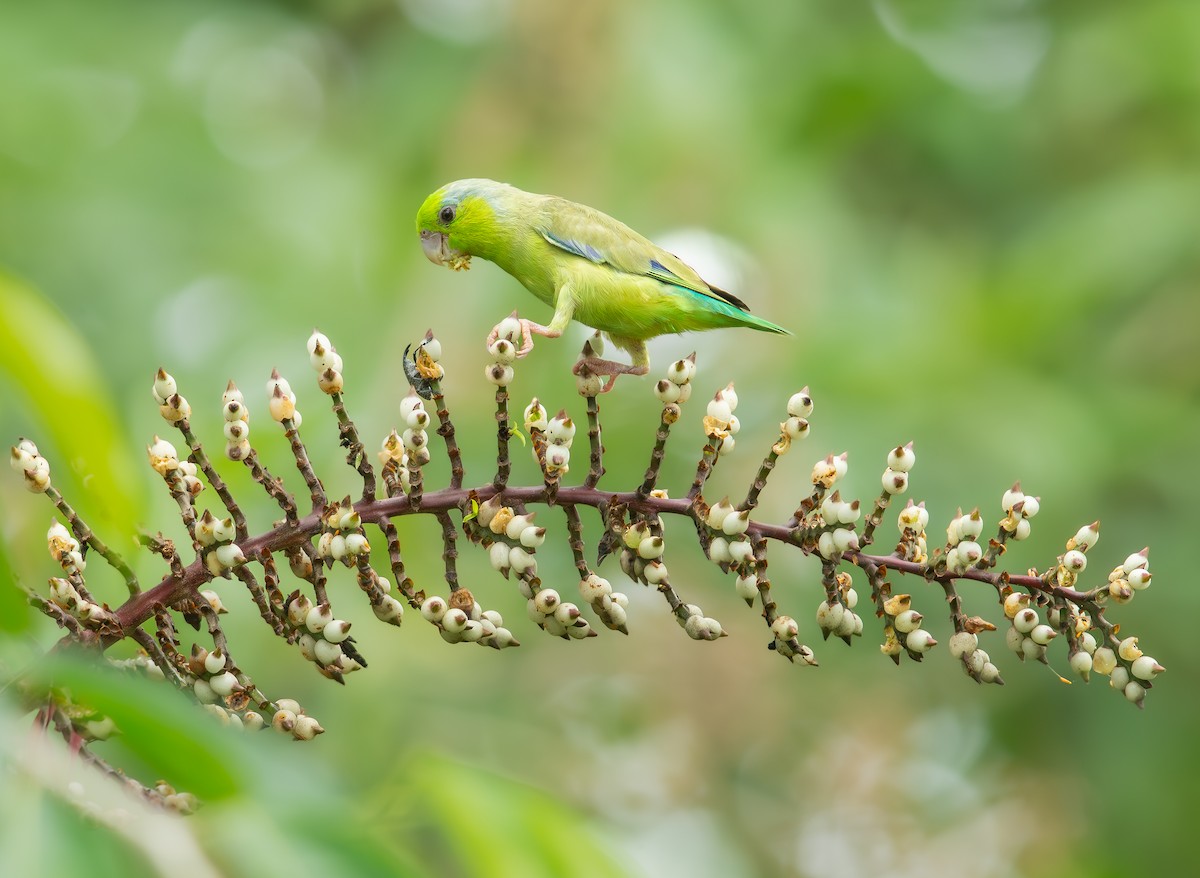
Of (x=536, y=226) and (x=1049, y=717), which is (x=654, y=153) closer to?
(x=1049, y=717)

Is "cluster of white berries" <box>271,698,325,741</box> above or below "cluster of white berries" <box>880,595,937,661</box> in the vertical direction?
below

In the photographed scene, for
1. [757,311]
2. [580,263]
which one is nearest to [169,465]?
[580,263]

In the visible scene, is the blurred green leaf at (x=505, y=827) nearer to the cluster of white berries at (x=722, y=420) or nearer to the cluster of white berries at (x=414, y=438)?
the cluster of white berries at (x=414, y=438)

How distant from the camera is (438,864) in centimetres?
823

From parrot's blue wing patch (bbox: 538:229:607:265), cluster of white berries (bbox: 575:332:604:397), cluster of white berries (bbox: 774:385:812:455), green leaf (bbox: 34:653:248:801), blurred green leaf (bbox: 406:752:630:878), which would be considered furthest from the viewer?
parrot's blue wing patch (bbox: 538:229:607:265)

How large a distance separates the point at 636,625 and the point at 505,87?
12.4 feet

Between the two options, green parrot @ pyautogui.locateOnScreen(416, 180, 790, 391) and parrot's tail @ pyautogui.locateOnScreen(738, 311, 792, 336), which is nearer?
parrot's tail @ pyautogui.locateOnScreen(738, 311, 792, 336)

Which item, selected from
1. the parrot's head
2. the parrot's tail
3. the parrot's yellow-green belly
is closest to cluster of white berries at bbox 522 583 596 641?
the parrot's tail

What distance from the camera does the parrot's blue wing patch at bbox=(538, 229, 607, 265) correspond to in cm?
428

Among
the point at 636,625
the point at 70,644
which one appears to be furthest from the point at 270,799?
the point at 636,625

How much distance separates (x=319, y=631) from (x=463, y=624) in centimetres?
30

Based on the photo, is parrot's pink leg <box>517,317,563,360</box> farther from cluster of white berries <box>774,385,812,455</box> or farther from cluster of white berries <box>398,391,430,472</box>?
cluster of white berries <box>774,385,812,455</box>

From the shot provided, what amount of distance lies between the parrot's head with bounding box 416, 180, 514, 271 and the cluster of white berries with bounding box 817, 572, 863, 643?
2.10 metres

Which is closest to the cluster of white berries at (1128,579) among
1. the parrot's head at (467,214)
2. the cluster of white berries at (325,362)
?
the cluster of white berries at (325,362)
